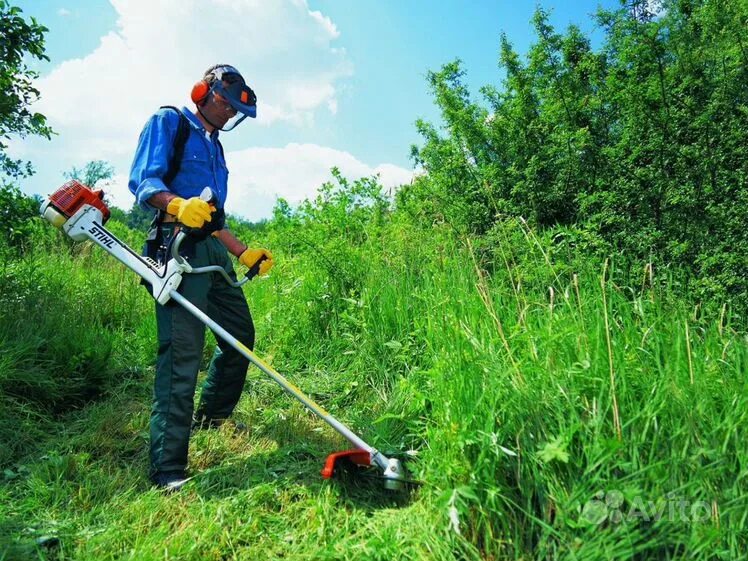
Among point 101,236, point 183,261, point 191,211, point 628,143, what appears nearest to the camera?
point 191,211

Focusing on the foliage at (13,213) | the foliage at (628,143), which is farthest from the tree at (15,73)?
the foliage at (628,143)

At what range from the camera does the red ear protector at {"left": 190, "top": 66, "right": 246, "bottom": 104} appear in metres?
3.34

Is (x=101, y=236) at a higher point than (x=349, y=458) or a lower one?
higher

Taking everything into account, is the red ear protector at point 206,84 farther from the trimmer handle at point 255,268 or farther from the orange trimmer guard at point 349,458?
the orange trimmer guard at point 349,458

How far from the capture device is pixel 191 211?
9.30ft

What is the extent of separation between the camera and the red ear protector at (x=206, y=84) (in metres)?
3.34

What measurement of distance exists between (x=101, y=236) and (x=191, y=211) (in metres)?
0.71

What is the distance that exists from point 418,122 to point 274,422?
10.6ft

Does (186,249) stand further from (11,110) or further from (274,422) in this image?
(11,110)

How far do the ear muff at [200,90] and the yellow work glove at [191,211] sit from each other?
0.80 m

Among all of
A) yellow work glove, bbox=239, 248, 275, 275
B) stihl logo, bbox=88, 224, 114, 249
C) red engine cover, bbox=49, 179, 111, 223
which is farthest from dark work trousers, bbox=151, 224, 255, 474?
red engine cover, bbox=49, 179, 111, 223

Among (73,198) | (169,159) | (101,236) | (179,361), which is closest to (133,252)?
(101,236)

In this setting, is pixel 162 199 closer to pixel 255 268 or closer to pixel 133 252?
pixel 133 252

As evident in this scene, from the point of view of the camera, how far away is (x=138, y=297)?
231 inches
